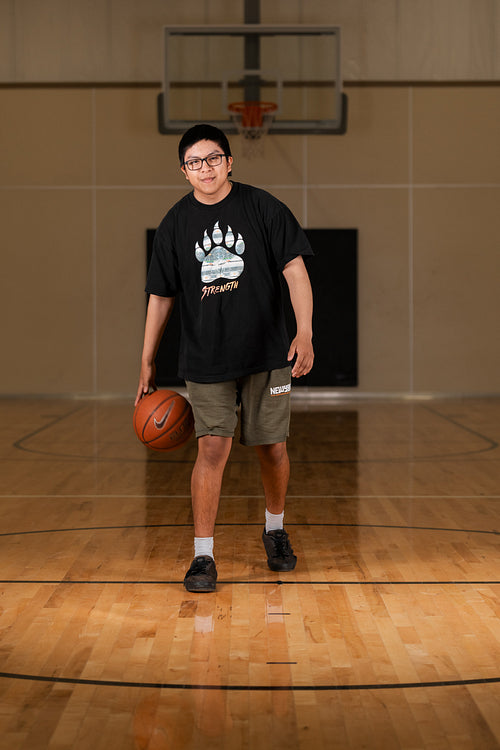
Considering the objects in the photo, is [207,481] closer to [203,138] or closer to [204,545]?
[204,545]

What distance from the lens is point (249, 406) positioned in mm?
3004

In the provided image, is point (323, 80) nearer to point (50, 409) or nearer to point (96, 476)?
point (50, 409)

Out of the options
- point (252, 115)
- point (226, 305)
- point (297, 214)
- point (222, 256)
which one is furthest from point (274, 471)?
point (297, 214)

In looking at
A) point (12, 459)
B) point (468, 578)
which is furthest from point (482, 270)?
point (468, 578)

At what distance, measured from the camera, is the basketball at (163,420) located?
10.3 feet

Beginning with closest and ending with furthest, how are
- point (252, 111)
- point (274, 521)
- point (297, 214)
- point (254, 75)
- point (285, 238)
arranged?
point (285, 238) → point (274, 521) → point (252, 111) → point (254, 75) → point (297, 214)

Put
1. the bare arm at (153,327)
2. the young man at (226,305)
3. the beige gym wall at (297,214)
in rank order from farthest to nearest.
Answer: the beige gym wall at (297,214) < the bare arm at (153,327) < the young man at (226,305)

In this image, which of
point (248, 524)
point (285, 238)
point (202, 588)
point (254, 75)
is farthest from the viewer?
point (254, 75)

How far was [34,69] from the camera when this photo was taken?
10641 mm

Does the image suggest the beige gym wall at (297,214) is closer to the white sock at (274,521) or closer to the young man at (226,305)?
the white sock at (274,521)

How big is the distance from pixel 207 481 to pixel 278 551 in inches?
15.4

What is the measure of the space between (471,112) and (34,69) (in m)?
5.11

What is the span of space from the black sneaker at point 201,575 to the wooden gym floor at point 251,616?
54 millimetres

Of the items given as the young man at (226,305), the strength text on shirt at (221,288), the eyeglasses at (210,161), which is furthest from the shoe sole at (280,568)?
the eyeglasses at (210,161)
